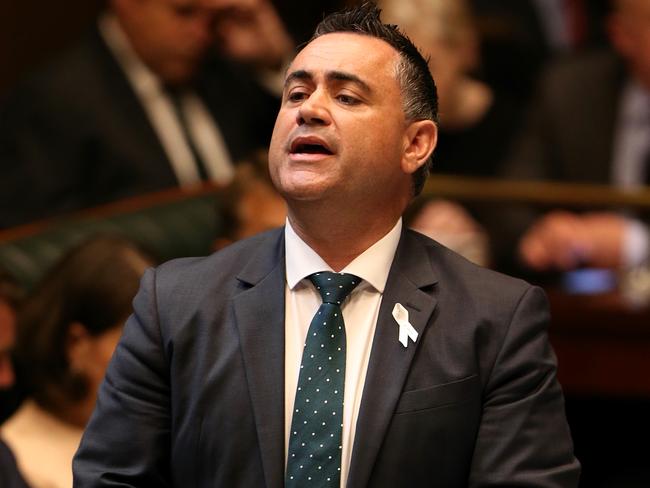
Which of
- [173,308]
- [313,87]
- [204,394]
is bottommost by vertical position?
[204,394]

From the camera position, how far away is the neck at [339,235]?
6.66ft

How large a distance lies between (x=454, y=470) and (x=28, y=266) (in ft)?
5.75

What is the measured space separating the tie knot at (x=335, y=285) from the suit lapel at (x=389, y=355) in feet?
0.19

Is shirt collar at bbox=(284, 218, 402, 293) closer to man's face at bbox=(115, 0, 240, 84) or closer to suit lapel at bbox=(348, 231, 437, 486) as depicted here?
suit lapel at bbox=(348, 231, 437, 486)

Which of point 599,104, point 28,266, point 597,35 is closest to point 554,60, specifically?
point 599,104

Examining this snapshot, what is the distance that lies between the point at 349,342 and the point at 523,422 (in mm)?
293

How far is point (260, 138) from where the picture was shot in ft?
15.8

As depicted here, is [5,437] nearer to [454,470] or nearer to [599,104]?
[454,470]

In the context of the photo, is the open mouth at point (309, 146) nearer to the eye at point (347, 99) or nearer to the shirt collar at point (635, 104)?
the eye at point (347, 99)

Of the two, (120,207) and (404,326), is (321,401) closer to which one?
(404,326)

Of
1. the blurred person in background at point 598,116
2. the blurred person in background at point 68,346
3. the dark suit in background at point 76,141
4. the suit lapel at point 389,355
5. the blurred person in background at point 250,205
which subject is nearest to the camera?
the suit lapel at point 389,355

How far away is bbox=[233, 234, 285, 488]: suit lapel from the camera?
1.91 m

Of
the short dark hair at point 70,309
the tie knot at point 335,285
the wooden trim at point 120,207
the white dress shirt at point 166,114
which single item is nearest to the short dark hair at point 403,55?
the tie knot at point 335,285

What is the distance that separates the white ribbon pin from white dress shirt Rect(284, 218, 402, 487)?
0.04 metres
